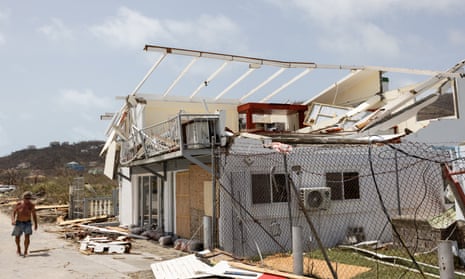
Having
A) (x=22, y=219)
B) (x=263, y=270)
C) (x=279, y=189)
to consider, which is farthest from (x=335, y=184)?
(x=22, y=219)

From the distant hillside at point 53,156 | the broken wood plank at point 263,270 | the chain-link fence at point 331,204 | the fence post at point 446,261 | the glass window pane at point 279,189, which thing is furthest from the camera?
the distant hillside at point 53,156

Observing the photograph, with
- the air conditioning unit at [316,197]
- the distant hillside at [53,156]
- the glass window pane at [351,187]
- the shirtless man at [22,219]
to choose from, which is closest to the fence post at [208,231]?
the air conditioning unit at [316,197]

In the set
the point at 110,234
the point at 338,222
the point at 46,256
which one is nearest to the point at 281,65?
the point at 338,222

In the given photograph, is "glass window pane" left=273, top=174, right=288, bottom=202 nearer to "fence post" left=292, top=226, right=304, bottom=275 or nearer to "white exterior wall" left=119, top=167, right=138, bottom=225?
"fence post" left=292, top=226, right=304, bottom=275

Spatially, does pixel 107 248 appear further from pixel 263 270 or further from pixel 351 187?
pixel 351 187

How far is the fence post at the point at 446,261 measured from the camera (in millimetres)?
4984

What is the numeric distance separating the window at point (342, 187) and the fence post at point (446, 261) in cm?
754

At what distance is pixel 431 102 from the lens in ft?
50.0

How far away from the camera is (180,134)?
11367 mm

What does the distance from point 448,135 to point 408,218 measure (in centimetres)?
525

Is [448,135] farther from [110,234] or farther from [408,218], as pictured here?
[110,234]

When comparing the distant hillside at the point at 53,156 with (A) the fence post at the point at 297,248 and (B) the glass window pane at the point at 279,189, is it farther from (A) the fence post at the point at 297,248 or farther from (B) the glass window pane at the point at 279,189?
(A) the fence post at the point at 297,248

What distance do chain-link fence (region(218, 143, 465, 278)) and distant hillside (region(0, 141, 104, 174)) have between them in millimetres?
68941

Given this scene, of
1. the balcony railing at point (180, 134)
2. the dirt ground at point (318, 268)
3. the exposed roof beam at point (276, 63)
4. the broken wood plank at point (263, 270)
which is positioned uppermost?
the exposed roof beam at point (276, 63)
